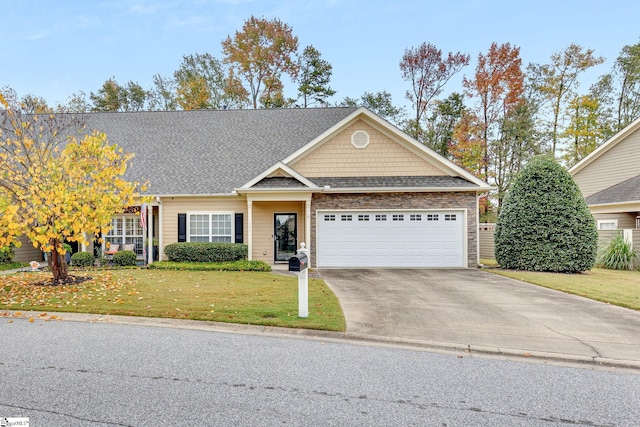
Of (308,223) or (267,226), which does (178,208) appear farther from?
(308,223)

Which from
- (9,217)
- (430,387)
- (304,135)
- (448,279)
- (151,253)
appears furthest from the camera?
(304,135)

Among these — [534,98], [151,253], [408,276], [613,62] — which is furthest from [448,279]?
[613,62]

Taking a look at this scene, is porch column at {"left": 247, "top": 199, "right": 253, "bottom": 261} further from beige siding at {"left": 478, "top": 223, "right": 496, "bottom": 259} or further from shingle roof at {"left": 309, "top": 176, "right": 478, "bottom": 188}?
beige siding at {"left": 478, "top": 223, "right": 496, "bottom": 259}

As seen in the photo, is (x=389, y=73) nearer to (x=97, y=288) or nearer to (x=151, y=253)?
(x=151, y=253)

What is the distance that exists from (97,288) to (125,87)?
101 ft

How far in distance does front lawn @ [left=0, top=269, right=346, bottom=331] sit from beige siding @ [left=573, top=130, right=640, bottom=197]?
18871 millimetres

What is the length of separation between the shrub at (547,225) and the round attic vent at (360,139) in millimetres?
5863

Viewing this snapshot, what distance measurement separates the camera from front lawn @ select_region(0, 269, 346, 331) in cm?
675

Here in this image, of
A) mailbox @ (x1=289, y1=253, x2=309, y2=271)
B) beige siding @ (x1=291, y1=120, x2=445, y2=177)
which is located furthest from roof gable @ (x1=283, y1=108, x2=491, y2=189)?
mailbox @ (x1=289, y1=253, x2=309, y2=271)

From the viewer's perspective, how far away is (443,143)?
29875 millimetres

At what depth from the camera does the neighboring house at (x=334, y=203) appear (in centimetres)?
1473

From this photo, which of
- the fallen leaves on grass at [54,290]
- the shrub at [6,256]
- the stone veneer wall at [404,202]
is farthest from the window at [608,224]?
the shrub at [6,256]

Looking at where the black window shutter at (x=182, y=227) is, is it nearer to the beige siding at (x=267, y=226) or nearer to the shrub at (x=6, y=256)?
the beige siding at (x=267, y=226)

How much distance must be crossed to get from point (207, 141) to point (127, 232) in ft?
18.3
